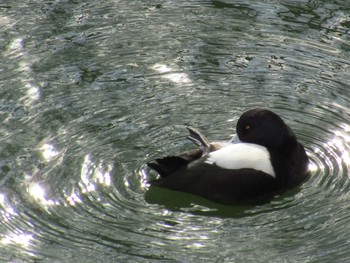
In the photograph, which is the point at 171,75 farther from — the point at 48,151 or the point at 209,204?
the point at 209,204

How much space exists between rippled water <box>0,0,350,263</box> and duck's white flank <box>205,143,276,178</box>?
25cm

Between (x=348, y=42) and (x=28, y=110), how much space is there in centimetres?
302

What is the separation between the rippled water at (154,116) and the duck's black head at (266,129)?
323 mm

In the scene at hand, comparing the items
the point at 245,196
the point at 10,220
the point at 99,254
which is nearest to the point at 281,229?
the point at 245,196

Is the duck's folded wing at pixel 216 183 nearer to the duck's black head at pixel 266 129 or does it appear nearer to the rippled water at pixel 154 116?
the rippled water at pixel 154 116

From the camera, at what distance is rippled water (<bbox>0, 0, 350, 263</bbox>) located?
20.4 feet

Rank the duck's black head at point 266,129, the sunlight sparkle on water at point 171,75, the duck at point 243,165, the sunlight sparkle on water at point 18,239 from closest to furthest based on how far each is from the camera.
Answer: the sunlight sparkle on water at point 18,239 → the duck at point 243,165 → the duck's black head at point 266,129 → the sunlight sparkle on water at point 171,75

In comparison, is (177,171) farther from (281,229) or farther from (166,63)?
(166,63)

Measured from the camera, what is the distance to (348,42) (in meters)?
9.07

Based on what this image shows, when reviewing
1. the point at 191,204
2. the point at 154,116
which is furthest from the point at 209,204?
the point at 154,116

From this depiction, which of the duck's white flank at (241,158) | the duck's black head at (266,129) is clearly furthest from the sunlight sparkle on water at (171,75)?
the duck's white flank at (241,158)

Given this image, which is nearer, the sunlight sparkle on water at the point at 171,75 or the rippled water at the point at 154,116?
the rippled water at the point at 154,116

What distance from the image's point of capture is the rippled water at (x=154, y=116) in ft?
20.4

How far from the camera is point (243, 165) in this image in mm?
6828
